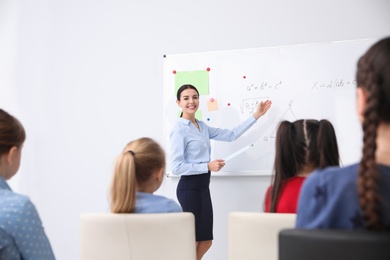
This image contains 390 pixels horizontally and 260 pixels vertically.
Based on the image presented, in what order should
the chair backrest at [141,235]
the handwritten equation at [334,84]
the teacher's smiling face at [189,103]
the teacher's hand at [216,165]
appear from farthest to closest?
1. the teacher's smiling face at [189,103]
2. the handwritten equation at [334,84]
3. the teacher's hand at [216,165]
4. the chair backrest at [141,235]

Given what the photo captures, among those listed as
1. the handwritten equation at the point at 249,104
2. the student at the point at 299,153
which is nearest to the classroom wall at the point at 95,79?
the handwritten equation at the point at 249,104

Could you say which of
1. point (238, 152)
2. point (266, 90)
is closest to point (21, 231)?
point (238, 152)

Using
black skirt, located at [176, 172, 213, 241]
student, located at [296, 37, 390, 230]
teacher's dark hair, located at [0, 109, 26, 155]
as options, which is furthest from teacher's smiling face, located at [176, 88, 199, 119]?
student, located at [296, 37, 390, 230]

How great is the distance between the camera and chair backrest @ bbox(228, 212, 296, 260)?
1.29 meters

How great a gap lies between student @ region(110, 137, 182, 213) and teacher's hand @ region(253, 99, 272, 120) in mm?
1453

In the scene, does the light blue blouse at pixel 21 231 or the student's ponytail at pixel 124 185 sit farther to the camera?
the student's ponytail at pixel 124 185

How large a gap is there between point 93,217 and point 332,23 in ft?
7.69

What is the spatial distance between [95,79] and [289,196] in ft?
8.06

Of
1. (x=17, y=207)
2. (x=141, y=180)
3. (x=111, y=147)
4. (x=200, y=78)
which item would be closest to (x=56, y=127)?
(x=111, y=147)

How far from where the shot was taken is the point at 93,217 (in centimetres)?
145

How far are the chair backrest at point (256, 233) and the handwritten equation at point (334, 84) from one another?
1.96 meters

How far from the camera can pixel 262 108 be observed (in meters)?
3.14

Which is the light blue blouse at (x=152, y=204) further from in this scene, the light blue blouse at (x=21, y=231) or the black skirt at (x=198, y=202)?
the black skirt at (x=198, y=202)

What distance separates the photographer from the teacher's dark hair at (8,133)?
144 cm
